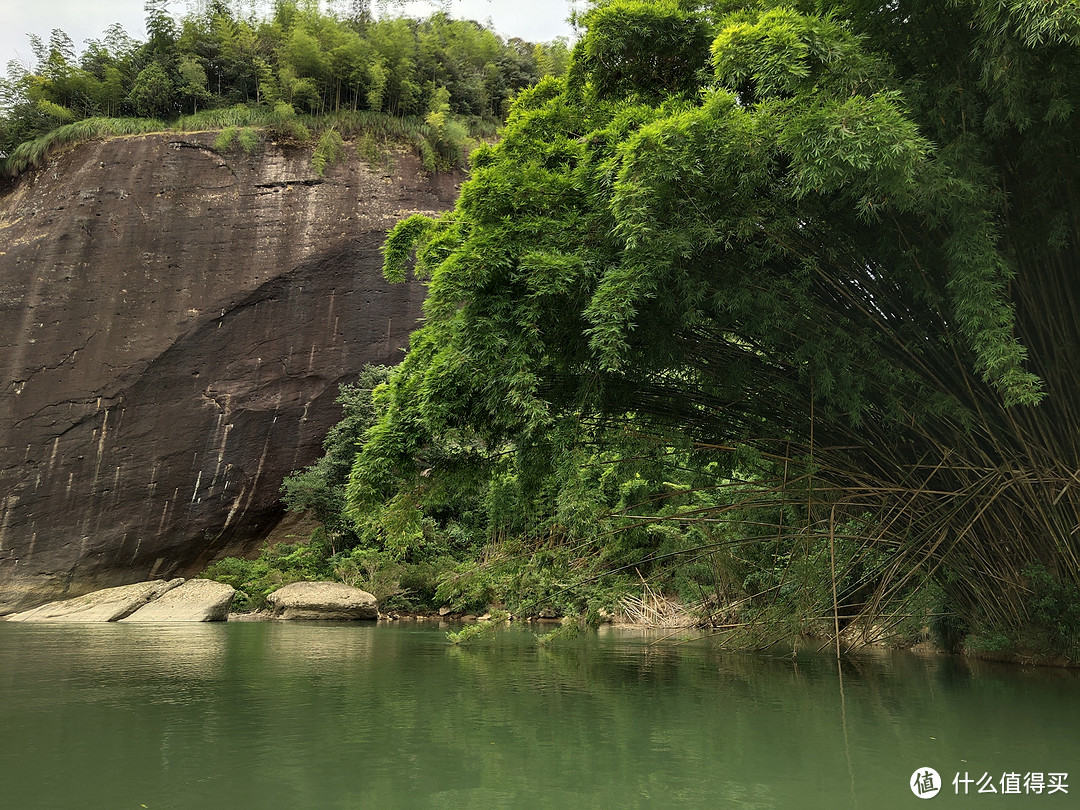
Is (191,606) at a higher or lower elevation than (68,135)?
lower

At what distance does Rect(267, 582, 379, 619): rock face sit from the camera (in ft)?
47.2

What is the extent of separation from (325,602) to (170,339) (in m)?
9.06

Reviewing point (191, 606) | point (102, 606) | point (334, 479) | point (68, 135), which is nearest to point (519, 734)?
point (191, 606)

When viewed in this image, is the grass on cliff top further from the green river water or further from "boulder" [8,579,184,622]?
the green river water

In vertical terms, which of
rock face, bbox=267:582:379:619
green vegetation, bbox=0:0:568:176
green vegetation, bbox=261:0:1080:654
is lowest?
rock face, bbox=267:582:379:619

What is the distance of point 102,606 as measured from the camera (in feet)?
50.1

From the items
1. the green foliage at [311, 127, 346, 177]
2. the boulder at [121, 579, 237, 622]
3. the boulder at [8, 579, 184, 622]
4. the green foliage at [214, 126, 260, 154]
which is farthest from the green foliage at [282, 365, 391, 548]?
the green foliage at [214, 126, 260, 154]

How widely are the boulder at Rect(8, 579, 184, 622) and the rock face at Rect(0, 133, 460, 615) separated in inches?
80.5

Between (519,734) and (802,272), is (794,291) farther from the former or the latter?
(519,734)

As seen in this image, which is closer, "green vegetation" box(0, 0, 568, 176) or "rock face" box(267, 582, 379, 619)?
"rock face" box(267, 582, 379, 619)

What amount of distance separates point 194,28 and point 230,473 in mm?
13096

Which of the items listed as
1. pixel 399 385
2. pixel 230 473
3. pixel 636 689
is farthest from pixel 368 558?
pixel 636 689

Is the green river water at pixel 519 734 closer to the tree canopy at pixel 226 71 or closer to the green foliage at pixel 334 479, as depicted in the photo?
the green foliage at pixel 334 479

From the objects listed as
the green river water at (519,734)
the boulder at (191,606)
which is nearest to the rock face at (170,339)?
the boulder at (191,606)
